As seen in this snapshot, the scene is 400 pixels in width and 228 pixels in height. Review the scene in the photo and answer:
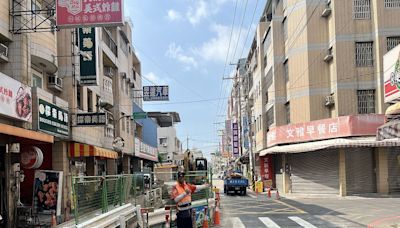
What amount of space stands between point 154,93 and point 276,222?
76.5ft

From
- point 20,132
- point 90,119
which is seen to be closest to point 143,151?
Result: point 90,119

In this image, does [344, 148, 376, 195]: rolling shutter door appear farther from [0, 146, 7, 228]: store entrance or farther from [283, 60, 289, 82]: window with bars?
[0, 146, 7, 228]: store entrance

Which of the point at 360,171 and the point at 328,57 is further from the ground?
the point at 328,57

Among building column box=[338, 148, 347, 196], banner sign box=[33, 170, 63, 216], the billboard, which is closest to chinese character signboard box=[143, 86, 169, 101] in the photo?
building column box=[338, 148, 347, 196]

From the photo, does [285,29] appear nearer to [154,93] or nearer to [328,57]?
[328,57]

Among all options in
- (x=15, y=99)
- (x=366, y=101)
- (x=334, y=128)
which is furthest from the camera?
(x=366, y=101)

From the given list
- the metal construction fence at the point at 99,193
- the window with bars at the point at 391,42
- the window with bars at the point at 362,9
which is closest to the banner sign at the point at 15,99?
the metal construction fence at the point at 99,193

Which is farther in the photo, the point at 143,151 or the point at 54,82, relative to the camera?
the point at 143,151

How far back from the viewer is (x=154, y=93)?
39938 millimetres

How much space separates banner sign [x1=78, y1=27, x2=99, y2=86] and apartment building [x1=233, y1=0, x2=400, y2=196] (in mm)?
15563

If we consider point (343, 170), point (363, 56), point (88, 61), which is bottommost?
point (343, 170)

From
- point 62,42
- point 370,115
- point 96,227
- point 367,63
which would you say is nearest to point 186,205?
point 96,227

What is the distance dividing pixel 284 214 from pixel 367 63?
16486mm

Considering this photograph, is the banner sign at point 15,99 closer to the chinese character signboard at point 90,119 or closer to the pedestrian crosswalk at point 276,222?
the chinese character signboard at point 90,119
